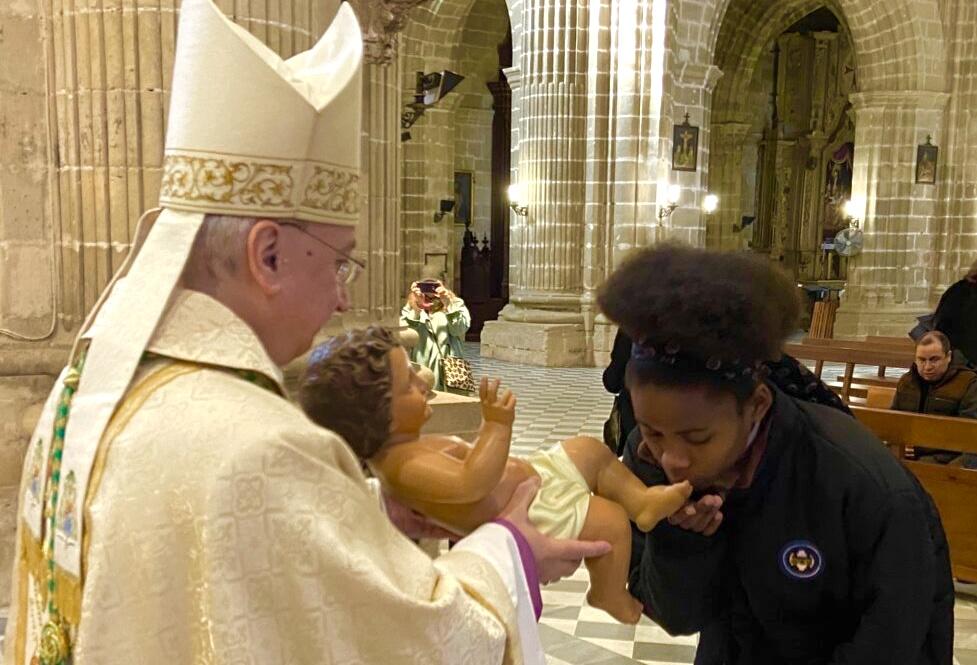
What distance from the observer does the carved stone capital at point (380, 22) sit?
496 centimetres

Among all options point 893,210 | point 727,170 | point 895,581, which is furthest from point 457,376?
point 727,170

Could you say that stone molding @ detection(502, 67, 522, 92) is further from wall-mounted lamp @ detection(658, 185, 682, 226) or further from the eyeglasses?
the eyeglasses

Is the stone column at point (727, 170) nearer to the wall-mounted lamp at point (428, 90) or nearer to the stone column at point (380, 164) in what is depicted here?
the wall-mounted lamp at point (428, 90)

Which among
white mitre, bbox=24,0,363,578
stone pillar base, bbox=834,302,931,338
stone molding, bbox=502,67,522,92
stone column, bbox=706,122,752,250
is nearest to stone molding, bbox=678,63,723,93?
stone molding, bbox=502,67,522,92

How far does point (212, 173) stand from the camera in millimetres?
1371

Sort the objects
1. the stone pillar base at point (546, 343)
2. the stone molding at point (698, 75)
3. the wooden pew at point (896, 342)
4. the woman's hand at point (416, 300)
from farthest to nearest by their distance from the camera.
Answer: the stone molding at point (698, 75), the stone pillar base at point (546, 343), the wooden pew at point (896, 342), the woman's hand at point (416, 300)

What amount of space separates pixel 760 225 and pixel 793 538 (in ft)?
80.4

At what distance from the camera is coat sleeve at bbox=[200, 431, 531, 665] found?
1.19 m

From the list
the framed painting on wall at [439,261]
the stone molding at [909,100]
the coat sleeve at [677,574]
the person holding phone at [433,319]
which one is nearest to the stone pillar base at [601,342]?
the framed painting on wall at [439,261]

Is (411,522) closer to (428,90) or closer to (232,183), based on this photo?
(232,183)

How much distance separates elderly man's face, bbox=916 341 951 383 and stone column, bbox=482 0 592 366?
27.3ft

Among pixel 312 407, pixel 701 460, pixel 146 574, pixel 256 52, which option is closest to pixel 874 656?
pixel 701 460

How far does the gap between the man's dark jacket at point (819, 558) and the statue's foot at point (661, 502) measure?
115 millimetres

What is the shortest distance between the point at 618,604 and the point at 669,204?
1223cm
